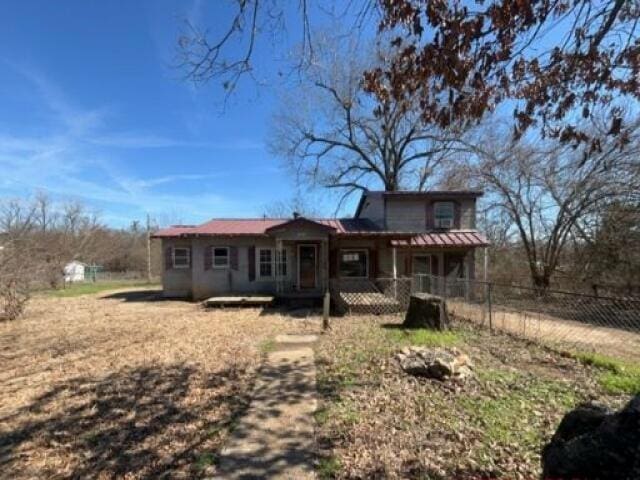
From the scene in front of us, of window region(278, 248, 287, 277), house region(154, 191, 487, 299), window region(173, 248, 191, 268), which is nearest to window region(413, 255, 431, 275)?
house region(154, 191, 487, 299)

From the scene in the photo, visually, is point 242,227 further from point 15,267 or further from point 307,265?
point 15,267

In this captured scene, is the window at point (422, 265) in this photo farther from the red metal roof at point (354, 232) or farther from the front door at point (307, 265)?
the front door at point (307, 265)

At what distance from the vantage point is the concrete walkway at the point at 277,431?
380 centimetres

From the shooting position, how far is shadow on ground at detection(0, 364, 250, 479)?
13.0 feet

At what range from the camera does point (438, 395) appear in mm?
5578

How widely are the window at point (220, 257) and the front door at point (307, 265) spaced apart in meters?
3.32

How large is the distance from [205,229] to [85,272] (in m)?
25.3

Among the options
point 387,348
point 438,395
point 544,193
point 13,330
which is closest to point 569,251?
point 544,193

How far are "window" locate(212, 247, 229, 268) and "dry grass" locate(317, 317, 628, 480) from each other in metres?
11.7

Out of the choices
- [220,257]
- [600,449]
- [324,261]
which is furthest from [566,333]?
[220,257]

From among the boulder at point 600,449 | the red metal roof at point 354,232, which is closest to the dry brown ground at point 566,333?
the red metal roof at point 354,232

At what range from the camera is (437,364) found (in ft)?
20.7

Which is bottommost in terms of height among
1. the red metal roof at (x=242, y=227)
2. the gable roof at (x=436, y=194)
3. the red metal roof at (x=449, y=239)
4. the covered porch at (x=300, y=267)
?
the covered porch at (x=300, y=267)

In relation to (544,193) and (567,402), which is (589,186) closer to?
(544,193)
